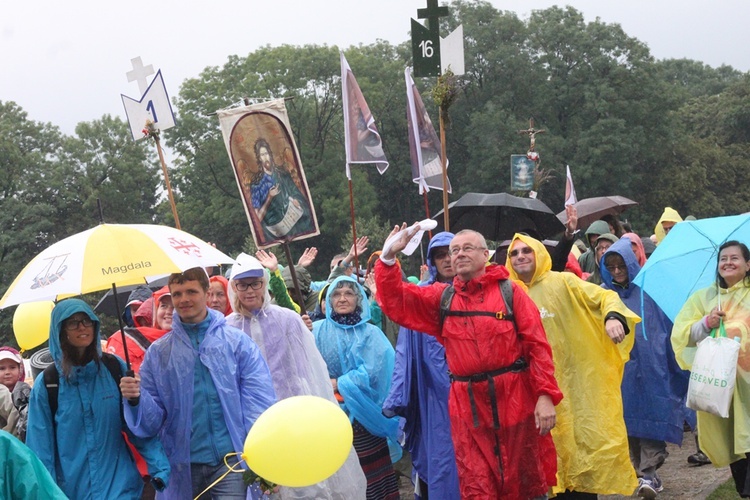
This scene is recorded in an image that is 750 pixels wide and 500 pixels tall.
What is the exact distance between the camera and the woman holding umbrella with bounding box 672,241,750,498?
6.57 m

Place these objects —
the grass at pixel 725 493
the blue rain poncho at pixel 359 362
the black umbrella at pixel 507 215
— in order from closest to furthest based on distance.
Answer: the blue rain poncho at pixel 359 362, the grass at pixel 725 493, the black umbrella at pixel 507 215

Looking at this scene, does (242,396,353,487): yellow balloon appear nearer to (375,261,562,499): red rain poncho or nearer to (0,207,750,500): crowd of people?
(0,207,750,500): crowd of people

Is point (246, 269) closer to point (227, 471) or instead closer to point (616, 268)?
point (227, 471)

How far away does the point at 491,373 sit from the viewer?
552 centimetres

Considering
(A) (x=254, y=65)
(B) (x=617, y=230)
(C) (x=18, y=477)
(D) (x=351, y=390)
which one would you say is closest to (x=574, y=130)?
(A) (x=254, y=65)

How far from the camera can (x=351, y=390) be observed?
7207 mm

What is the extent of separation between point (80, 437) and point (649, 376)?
486cm

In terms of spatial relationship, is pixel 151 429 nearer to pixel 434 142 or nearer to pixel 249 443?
pixel 249 443

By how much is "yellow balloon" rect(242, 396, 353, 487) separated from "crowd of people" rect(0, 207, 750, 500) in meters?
0.52

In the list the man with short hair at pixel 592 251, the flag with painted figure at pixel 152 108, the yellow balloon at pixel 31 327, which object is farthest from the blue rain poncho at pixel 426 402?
the man with short hair at pixel 592 251

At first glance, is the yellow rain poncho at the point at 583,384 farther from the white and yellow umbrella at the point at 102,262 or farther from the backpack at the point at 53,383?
the backpack at the point at 53,383

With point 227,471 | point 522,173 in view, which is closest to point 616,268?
point 227,471

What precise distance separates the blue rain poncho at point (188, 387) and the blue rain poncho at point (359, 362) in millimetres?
1869

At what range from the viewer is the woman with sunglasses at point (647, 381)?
8.18 meters
